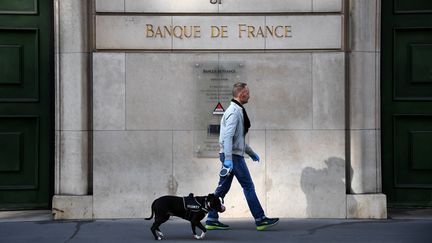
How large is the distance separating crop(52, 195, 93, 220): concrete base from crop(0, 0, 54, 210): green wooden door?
0.93m

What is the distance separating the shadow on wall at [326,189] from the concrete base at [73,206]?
3.20m

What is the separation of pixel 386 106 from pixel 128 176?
14.0 ft

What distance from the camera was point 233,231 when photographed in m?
11.0

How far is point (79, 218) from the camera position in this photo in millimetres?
12016

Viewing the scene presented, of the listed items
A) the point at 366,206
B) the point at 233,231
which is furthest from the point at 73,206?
the point at 366,206

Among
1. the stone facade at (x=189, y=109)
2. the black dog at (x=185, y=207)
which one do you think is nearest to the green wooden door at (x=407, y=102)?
the stone facade at (x=189, y=109)

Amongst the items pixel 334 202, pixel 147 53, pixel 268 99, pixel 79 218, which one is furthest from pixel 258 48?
pixel 79 218

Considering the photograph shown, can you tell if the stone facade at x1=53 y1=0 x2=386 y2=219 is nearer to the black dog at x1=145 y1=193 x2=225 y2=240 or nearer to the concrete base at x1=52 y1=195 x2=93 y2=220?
the concrete base at x1=52 y1=195 x2=93 y2=220

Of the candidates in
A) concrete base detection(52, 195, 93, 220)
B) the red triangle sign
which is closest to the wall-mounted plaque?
the red triangle sign

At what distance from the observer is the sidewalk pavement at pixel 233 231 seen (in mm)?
10352

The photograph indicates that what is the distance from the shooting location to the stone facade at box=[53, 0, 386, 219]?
475 inches

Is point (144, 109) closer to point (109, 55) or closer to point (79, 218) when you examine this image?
point (109, 55)

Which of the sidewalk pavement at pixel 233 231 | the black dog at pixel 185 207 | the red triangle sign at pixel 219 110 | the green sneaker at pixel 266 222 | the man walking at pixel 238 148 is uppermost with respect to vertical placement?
the red triangle sign at pixel 219 110

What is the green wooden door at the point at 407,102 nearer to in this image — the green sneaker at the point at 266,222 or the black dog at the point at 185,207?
the green sneaker at the point at 266,222
